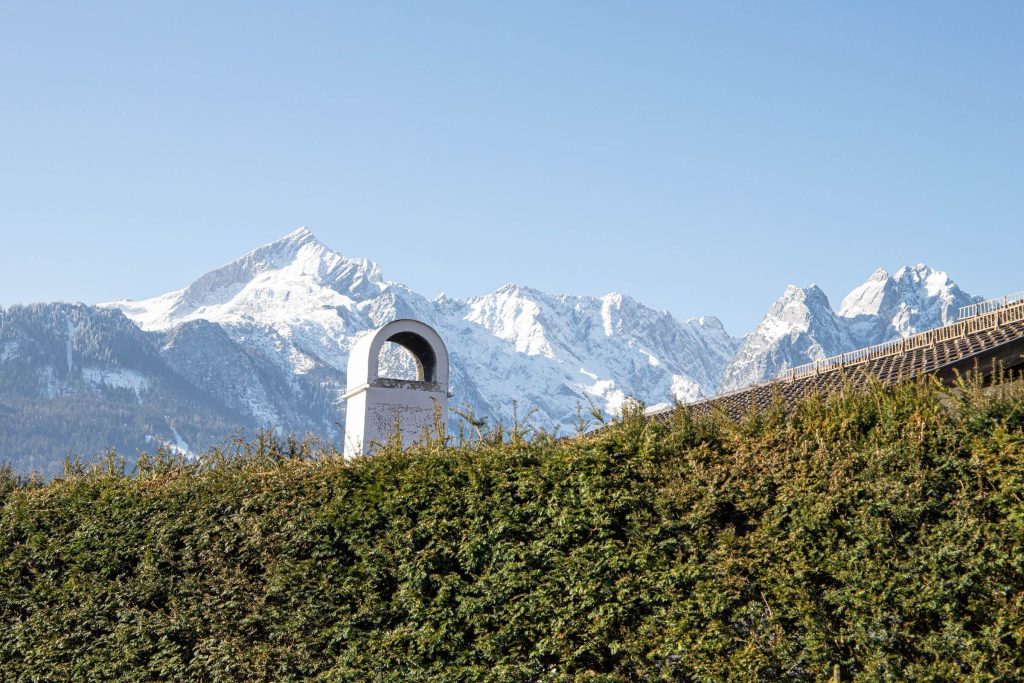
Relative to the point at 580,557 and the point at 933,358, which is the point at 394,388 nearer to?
the point at 933,358

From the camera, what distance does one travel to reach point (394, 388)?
74.2 feet

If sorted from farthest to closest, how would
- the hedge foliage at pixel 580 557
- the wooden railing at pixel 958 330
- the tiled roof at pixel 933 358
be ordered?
the wooden railing at pixel 958 330 → the tiled roof at pixel 933 358 → the hedge foliage at pixel 580 557

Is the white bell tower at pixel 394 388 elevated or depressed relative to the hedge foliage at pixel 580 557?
elevated

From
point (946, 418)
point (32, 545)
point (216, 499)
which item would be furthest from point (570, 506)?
point (32, 545)

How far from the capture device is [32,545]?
1348cm

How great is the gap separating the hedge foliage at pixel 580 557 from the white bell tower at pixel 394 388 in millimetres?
8601

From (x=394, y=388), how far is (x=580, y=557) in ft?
44.8

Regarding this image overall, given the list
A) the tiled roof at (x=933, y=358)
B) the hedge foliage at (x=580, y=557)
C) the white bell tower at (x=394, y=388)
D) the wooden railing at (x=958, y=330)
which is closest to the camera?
the hedge foliage at (x=580, y=557)

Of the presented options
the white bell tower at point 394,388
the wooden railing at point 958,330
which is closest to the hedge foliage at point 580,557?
the white bell tower at point 394,388

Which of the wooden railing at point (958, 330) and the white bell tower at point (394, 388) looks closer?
the wooden railing at point (958, 330)

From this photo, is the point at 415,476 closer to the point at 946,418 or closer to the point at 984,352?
the point at 946,418

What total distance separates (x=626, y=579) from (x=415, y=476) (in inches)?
105

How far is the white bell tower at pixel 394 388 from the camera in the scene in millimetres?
22094

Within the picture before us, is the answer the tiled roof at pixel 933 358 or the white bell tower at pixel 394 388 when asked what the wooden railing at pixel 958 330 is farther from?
the white bell tower at pixel 394 388
